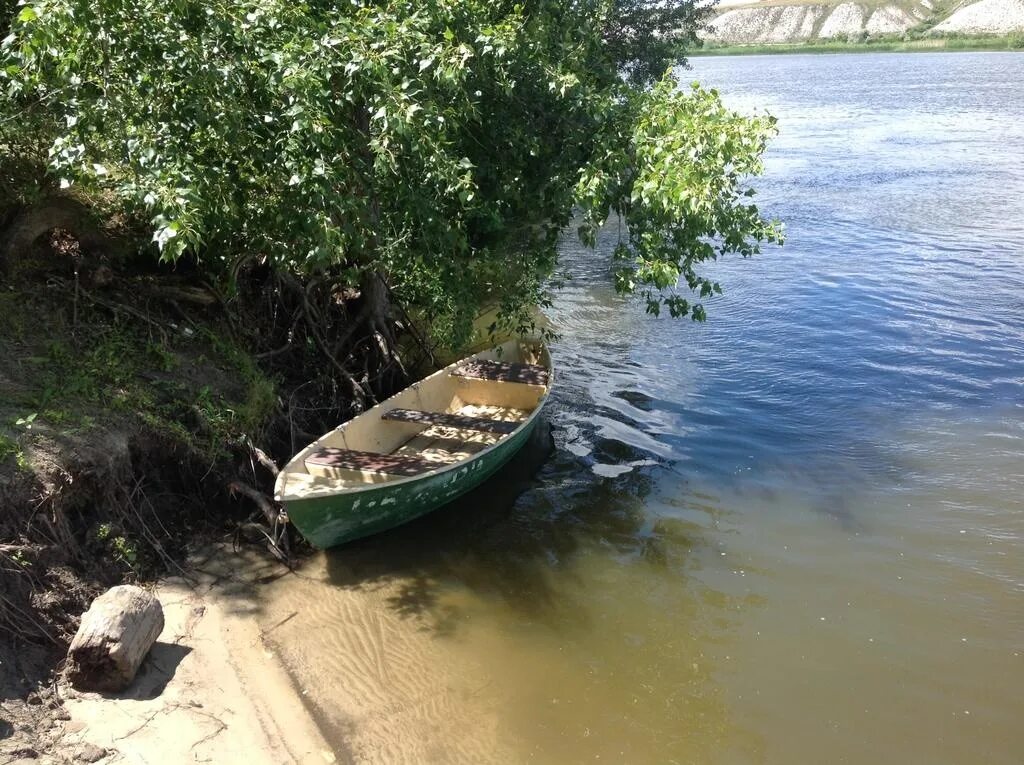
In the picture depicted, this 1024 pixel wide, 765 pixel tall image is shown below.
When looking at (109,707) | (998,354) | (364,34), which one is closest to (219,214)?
(364,34)

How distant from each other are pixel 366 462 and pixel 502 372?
3.02 meters

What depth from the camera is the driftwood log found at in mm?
5605

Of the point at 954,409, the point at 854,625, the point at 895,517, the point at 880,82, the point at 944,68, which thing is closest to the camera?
the point at 854,625

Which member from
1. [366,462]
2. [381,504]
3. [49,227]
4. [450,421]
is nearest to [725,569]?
[450,421]

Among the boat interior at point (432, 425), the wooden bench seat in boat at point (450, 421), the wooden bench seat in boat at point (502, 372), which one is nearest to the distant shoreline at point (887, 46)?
the wooden bench seat in boat at point (502, 372)

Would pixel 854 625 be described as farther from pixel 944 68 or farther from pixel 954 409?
pixel 944 68

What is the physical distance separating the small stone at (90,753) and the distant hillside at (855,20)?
82635 millimetres

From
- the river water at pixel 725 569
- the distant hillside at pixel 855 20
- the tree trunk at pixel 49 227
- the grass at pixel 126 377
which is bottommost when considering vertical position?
Result: the river water at pixel 725 569

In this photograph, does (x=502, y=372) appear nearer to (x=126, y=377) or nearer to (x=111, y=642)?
(x=126, y=377)

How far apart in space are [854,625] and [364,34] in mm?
6614

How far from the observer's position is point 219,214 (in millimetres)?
6715

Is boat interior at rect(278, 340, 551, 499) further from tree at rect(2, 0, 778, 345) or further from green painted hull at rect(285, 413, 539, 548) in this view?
tree at rect(2, 0, 778, 345)

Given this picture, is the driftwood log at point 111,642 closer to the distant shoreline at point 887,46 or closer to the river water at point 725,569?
the river water at point 725,569

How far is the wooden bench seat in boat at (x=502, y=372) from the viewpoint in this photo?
10.1 metres
